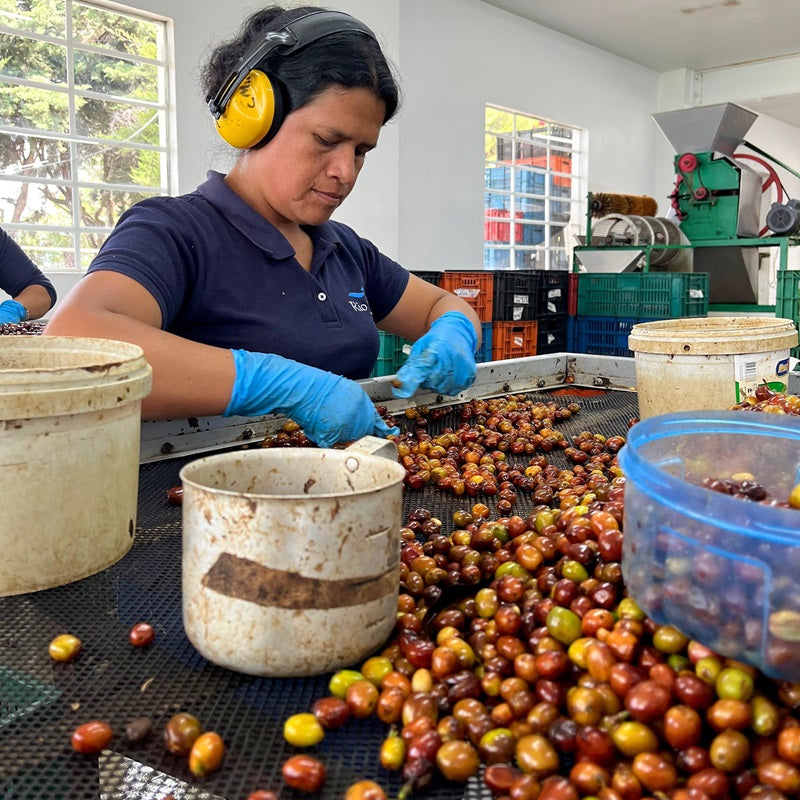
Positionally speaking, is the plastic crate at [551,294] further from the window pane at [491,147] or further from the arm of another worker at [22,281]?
the arm of another worker at [22,281]

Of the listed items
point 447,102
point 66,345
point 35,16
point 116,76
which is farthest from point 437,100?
point 66,345

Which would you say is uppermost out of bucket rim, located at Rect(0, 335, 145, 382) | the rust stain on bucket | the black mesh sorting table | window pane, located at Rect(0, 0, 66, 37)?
window pane, located at Rect(0, 0, 66, 37)

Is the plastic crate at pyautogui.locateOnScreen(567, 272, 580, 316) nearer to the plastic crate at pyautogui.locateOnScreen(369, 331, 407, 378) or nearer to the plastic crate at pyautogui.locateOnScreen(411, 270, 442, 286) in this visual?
the plastic crate at pyautogui.locateOnScreen(411, 270, 442, 286)

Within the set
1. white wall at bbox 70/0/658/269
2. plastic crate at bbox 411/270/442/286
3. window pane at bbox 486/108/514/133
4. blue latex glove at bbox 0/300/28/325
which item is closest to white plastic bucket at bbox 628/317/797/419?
blue latex glove at bbox 0/300/28/325

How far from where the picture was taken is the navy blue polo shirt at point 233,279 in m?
1.84

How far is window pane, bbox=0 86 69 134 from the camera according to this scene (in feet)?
17.4

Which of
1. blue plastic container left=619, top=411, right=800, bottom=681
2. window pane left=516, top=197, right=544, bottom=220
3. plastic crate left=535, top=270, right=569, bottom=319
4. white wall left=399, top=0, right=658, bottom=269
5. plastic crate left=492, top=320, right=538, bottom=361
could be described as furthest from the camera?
window pane left=516, top=197, right=544, bottom=220

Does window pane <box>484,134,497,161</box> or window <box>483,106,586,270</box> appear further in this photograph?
window <box>483,106,586,270</box>

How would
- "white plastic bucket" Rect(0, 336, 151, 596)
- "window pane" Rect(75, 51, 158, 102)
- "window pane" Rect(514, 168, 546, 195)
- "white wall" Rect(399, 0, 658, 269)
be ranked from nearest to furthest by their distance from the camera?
1. "white plastic bucket" Rect(0, 336, 151, 596)
2. "window pane" Rect(75, 51, 158, 102)
3. "white wall" Rect(399, 0, 658, 269)
4. "window pane" Rect(514, 168, 546, 195)

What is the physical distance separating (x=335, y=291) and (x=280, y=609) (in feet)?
5.11

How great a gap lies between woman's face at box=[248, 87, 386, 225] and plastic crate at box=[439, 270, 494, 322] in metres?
3.70

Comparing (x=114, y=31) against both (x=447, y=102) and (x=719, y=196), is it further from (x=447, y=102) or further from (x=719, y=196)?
(x=719, y=196)

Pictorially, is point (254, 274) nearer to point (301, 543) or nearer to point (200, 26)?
point (301, 543)

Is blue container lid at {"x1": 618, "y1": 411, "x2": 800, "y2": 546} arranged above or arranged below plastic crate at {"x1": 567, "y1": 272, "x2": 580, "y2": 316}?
below
